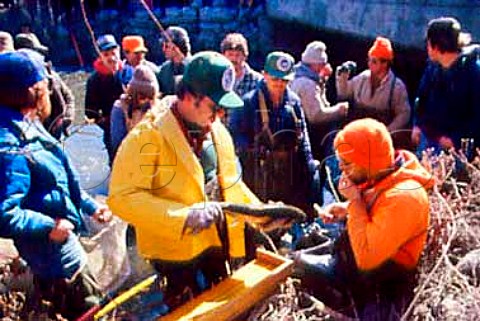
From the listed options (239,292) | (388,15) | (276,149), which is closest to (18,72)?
(239,292)

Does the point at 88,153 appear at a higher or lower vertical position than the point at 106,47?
lower

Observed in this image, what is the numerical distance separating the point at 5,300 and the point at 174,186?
3.91 feet

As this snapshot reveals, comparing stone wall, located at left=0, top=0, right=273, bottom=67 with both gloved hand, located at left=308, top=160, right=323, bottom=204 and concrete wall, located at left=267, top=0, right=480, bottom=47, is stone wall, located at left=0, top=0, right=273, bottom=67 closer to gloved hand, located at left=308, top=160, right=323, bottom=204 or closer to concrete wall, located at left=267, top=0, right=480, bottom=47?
concrete wall, located at left=267, top=0, right=480, bottom=47

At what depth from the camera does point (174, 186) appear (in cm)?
284

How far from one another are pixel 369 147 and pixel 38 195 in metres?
1.50

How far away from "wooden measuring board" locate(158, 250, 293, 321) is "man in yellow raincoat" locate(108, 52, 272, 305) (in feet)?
0.49

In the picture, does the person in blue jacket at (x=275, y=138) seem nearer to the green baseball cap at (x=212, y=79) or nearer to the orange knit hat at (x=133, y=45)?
the orange knit hat at (x=133, y=45)

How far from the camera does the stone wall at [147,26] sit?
20125 millimetres

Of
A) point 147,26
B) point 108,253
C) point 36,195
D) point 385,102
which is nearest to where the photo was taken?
point 36,195

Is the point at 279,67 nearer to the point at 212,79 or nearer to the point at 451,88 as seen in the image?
the point at 451,88

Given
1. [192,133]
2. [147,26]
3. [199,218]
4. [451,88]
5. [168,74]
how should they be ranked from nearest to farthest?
[199,218] < [192,133] < [451,88] < [168,74] < [147,26]

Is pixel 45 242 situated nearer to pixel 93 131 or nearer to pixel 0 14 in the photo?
pixel 93 131

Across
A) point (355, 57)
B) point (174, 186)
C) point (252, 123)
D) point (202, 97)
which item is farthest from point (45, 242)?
point (355, 57)

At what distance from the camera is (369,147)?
2.90 meters
